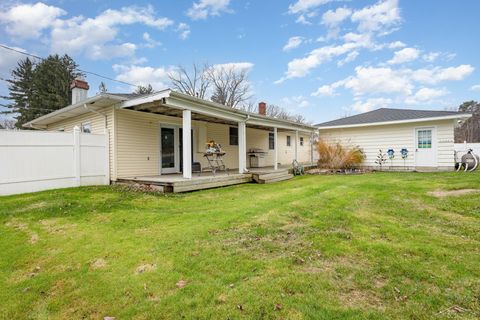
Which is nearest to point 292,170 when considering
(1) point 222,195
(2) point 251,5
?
(1) point 222,195

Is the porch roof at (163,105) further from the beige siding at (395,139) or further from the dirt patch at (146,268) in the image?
the beige siding at (395,139)

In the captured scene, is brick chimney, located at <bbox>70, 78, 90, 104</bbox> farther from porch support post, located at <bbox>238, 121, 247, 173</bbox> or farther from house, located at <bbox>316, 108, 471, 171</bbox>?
house, located at <bbox>316, 108, 471, 171</bbox>

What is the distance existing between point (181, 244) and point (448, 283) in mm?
2801

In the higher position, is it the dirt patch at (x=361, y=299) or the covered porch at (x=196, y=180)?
the covered porch at (x=196, y=180)

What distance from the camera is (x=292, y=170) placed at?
12609 mm

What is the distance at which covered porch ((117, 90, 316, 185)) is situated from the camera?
755 centimetres

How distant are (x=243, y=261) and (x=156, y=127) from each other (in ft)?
25.3

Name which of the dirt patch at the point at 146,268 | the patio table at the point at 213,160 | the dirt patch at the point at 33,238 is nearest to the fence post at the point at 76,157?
the patio table at the point at 213,160

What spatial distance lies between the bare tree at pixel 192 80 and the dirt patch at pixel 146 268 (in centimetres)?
2660

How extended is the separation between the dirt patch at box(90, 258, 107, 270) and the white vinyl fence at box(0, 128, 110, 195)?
215 inches

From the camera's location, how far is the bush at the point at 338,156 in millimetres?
13062

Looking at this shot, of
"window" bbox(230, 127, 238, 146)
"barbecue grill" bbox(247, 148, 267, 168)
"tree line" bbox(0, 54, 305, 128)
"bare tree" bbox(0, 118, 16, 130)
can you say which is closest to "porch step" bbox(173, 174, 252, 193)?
"window" bbox(230, 127, 238, 146)

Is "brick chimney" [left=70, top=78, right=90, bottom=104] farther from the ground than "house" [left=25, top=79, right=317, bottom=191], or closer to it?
farther from the ground

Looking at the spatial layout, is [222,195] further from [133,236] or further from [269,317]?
[269,317]
